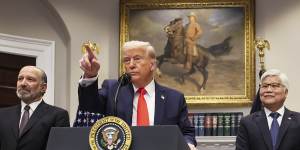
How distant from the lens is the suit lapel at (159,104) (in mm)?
3552

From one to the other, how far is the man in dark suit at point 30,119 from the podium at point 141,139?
1.30 metres

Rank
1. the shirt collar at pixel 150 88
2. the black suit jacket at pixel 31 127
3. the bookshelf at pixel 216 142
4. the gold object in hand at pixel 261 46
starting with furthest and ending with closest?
the bookshelf at pixel 216 142
the gold object in hand at pixel 261 46
the black suit jacket at pixel 31 127
the shirt collar at pixel 150 88

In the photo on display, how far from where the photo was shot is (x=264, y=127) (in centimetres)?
440

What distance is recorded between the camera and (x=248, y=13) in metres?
7.34

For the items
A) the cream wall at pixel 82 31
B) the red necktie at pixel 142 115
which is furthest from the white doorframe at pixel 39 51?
the red necktie at pixel 142 115

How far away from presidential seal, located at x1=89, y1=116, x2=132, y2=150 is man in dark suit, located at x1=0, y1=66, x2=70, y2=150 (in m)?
1.43

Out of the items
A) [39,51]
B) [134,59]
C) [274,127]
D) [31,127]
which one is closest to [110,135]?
[134,59]

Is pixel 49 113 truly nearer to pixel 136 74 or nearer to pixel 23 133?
pixel 23 133

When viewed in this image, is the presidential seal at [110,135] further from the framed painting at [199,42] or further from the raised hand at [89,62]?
the framed painting at [199,42]

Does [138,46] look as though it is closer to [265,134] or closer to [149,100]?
[149,100]

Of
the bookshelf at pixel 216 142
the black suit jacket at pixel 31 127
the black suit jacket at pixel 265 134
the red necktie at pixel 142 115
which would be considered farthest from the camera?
the bookshelf at pixel 216 142

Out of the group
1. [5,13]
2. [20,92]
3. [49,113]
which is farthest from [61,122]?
[5,13]

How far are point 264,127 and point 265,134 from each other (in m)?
0.06

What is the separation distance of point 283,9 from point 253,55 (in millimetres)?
663
